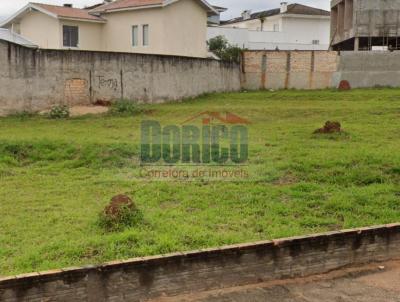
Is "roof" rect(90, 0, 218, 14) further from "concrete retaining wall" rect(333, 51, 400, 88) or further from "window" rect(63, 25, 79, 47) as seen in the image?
"concrete retaining wall" rect(333, 51, 400, 88)

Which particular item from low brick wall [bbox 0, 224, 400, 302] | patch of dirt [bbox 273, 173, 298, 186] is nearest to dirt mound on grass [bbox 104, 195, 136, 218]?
low brick wall [bbox 0, 224, 400, 302]

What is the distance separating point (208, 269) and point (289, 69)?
1935 cm

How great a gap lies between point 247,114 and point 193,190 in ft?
24.4

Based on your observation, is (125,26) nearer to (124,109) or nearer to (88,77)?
(88,77)

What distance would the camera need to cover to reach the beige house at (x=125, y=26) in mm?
22794

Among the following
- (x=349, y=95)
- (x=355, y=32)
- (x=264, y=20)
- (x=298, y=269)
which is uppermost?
(x=264, y=20)

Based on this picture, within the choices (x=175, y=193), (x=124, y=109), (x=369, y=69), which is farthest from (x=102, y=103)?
(x=369, y=69)

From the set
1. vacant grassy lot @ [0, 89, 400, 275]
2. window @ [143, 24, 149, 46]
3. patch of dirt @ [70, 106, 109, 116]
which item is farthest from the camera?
window @ [143, 24, 149, 46]

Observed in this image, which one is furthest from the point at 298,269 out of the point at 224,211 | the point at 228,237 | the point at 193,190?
the point at 193,190

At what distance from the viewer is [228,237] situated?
4.89 meters

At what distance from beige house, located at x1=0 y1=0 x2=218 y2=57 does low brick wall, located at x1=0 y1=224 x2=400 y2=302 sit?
19.1m

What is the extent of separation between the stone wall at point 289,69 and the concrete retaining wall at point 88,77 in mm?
3474

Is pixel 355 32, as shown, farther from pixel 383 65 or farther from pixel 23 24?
pixel 23 24

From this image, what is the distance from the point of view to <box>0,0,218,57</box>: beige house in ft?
74.8
